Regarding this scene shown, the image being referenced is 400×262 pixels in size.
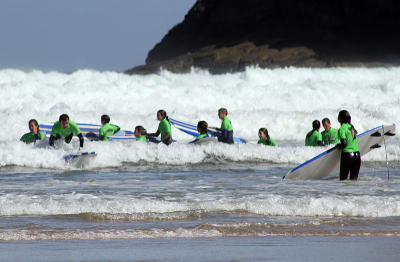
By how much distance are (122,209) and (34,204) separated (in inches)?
36.8

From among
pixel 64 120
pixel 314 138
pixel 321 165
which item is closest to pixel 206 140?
pixel 314 138

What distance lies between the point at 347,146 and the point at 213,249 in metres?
3.68

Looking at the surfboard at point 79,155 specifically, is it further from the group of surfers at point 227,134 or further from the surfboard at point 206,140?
the surfboard at point 206,140

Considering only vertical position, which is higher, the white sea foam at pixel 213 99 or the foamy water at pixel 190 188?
the white sea foam at pixel 213 99

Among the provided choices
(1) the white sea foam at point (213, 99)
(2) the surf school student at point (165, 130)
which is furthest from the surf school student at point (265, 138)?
(1) the white sea foam at point (213, 99)

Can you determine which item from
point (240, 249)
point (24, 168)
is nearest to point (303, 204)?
point (240, 249)

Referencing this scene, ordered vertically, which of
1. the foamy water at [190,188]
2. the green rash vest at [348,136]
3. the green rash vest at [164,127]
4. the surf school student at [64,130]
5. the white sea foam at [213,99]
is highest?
the white sea foam at [213,99]

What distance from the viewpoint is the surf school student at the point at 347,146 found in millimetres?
6773

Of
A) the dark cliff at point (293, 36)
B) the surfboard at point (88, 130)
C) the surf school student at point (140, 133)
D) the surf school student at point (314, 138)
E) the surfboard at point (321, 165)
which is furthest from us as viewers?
the dark cliff at point (293, 36)

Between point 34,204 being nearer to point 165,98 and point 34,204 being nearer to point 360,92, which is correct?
point 165,98

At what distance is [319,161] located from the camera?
7.46 meters

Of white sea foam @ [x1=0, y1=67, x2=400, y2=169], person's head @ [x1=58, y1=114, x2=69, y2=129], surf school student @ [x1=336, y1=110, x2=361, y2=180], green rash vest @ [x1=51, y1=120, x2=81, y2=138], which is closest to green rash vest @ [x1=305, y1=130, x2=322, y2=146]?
white sea foam @ [x1=0, y1=67, x2=400, y2=169]

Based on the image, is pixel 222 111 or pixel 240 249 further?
pixel 222 111

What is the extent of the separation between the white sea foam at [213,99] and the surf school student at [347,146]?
4.16 metres
